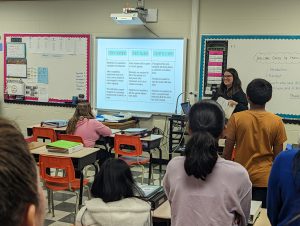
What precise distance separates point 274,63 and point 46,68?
12.7ft

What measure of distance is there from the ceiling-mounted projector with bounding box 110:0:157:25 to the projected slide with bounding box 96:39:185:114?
0.33 metres

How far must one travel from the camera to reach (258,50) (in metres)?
5.94

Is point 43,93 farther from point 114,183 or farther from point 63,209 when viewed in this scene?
point 114,183

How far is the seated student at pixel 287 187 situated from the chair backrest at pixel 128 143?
10.7 feet

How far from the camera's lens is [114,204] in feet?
6.73

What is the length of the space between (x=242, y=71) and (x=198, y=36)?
866 mm

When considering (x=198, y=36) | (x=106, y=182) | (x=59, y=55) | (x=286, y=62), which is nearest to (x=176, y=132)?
(x=198, y=36)

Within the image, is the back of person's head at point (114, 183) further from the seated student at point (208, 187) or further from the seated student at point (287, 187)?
the seated student at point (287, 187)

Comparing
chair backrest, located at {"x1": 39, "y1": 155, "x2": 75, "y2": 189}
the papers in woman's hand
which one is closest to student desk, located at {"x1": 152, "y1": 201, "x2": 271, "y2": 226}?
chair backrest, located at {"x1": 39, "y1": 155, "x2": 75, "y2": 189}

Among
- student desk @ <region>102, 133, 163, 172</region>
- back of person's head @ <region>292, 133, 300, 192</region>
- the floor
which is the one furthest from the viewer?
student desk @ <region>102, 133, 163, 172</region>

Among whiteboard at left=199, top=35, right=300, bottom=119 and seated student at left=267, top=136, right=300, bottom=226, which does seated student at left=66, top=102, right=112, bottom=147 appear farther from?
seated student at left=267, top=136, right=300, bottom=226

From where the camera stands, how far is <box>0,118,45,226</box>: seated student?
1.84ft

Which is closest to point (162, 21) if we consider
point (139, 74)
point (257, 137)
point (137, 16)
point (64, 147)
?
point (137, 16)

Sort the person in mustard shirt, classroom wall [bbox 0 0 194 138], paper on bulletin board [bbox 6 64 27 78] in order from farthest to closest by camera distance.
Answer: paper on bulletin board [bbox 6 64 27 78], classroom wall [bbox 0 0 194 138], the person in mustard shirt
